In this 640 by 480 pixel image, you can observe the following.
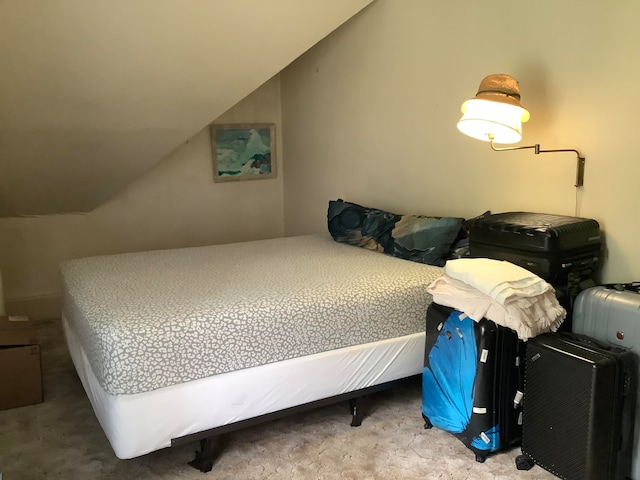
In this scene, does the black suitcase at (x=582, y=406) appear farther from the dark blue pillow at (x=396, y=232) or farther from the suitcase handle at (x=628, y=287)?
the dark blue pillow at (x=396, y=232)

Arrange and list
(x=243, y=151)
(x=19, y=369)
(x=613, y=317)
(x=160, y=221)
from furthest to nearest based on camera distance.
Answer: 1. (x=243, y=151)
2. (x=160, y=221)
3. (x=19, y=369)
4. (x=613, y=317)

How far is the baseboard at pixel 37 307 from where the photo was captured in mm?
3935

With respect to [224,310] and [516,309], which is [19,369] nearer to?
[224,310]

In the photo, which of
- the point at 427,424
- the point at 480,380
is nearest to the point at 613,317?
A: the point at 480,380

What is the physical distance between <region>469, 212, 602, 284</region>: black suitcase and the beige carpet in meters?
0.78

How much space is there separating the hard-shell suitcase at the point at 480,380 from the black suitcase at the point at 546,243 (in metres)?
0.33

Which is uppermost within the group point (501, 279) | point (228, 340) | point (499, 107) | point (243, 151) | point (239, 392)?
point (499, 107)

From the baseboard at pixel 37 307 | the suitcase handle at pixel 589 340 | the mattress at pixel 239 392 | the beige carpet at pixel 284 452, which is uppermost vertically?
the suitcase handle at pixel 589 340

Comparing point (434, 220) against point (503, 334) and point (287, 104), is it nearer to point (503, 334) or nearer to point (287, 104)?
point (503, 334)

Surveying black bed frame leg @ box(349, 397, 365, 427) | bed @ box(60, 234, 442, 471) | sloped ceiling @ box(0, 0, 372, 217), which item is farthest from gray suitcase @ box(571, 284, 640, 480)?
sloped ceiling @ box(0, 0, 372, 217)

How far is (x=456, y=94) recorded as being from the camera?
298 cm

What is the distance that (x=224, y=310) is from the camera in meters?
2.10

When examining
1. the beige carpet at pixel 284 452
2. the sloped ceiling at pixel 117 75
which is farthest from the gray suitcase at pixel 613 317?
the sloped ceiling at pixel 117 75

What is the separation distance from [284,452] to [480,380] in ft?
2.75
